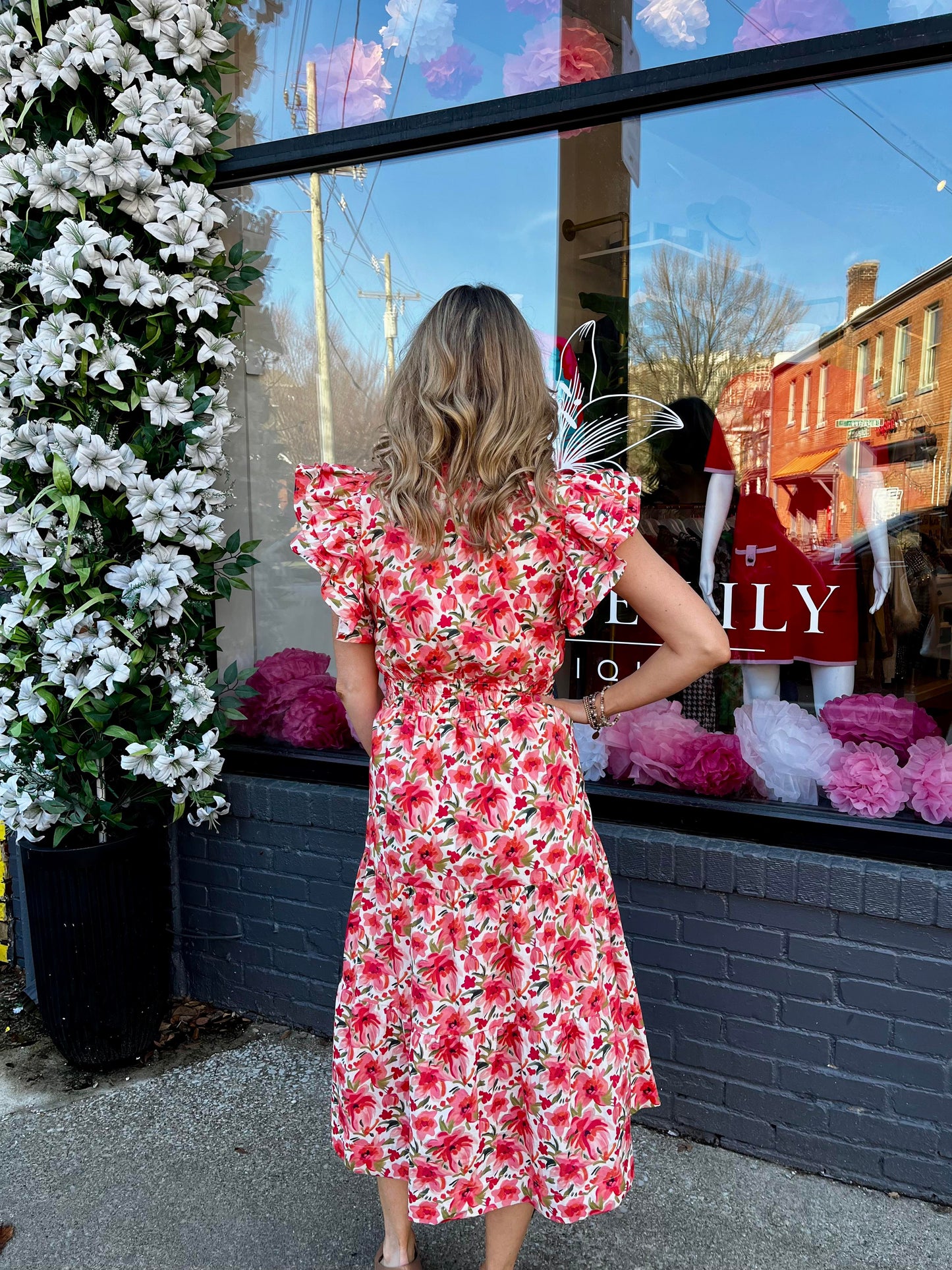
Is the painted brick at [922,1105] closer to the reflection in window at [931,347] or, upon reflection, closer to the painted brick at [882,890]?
the painted brick at [882,890]

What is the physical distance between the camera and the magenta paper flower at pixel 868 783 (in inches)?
98.7

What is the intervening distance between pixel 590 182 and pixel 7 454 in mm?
2047

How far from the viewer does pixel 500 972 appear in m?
1.78

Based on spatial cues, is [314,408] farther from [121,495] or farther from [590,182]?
[590,182]

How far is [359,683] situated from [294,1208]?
1.38 metres

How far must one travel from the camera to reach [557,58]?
9.96ft

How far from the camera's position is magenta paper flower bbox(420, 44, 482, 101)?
321 cm

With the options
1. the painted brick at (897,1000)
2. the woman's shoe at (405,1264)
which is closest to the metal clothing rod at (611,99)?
the painted brick at (897,1000)

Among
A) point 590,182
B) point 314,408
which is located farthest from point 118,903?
point 590,182

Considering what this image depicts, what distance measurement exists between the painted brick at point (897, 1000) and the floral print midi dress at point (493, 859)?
84 centimetres

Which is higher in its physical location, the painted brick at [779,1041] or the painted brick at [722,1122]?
the painted brick at [779,1041]

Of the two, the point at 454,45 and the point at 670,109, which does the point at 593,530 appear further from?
the point at 454,45

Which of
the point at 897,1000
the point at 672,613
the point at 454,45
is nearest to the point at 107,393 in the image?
the point at 454,45

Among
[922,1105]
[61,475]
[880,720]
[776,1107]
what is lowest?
[776,1107]
